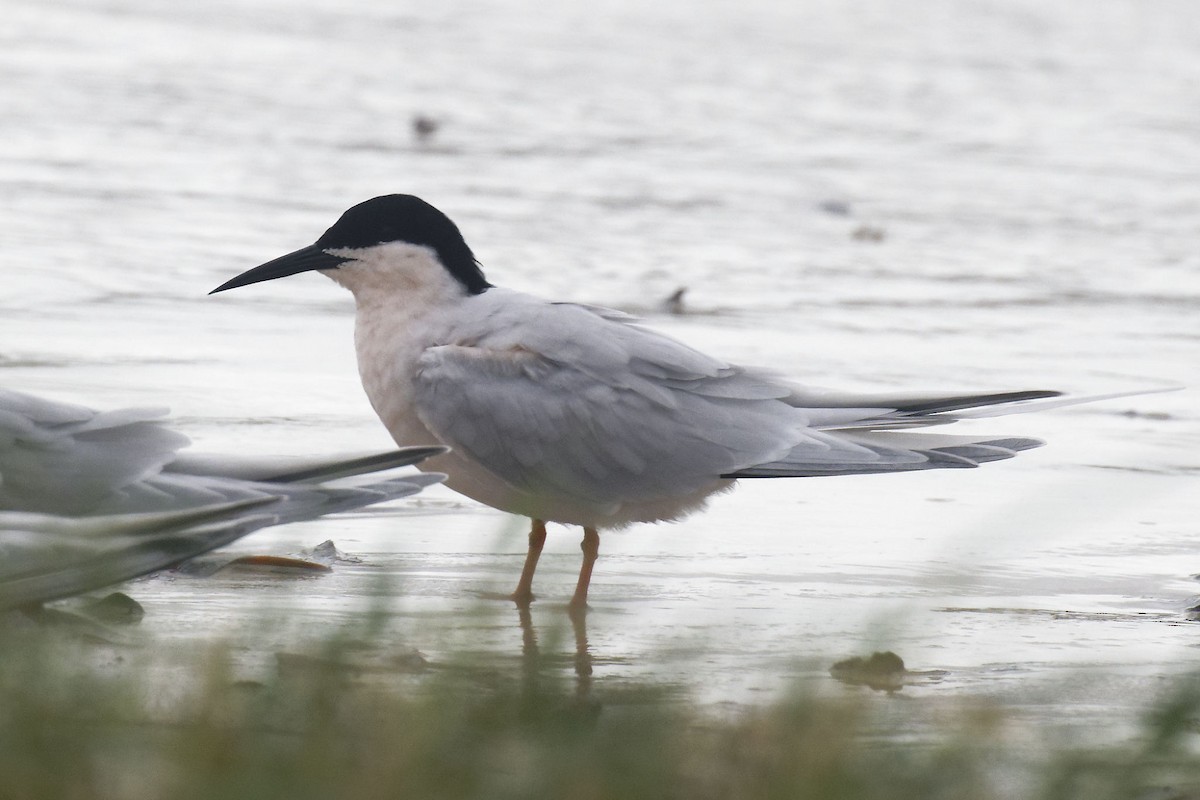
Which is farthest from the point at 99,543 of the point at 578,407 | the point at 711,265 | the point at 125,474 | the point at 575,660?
the point at 711,265

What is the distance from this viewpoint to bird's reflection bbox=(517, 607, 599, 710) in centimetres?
301

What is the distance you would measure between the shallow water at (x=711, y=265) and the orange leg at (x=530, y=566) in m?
0.07

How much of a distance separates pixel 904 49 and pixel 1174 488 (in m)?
12.5

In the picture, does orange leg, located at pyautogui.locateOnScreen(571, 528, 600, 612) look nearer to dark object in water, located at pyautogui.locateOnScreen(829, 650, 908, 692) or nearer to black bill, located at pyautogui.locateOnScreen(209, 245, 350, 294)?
dark object in water, located at pyautogui.locateOnScreen(829, 650, 908, 692)

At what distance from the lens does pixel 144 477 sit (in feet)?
12.3

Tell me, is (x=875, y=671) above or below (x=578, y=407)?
below

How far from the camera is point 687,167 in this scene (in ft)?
38.1

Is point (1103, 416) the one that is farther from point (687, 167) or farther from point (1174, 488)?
point (687, 167)

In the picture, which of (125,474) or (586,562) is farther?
(586,562)

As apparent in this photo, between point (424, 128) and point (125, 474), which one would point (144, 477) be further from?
point (424, 128)

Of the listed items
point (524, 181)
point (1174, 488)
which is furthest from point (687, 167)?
point (1174, 488)

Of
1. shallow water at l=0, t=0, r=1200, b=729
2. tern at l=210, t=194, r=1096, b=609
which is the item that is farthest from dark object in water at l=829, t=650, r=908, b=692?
tern at l=210, t=194, r=1096, b=609

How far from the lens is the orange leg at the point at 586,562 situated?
14.5 ft

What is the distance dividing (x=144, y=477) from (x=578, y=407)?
1.28 m
